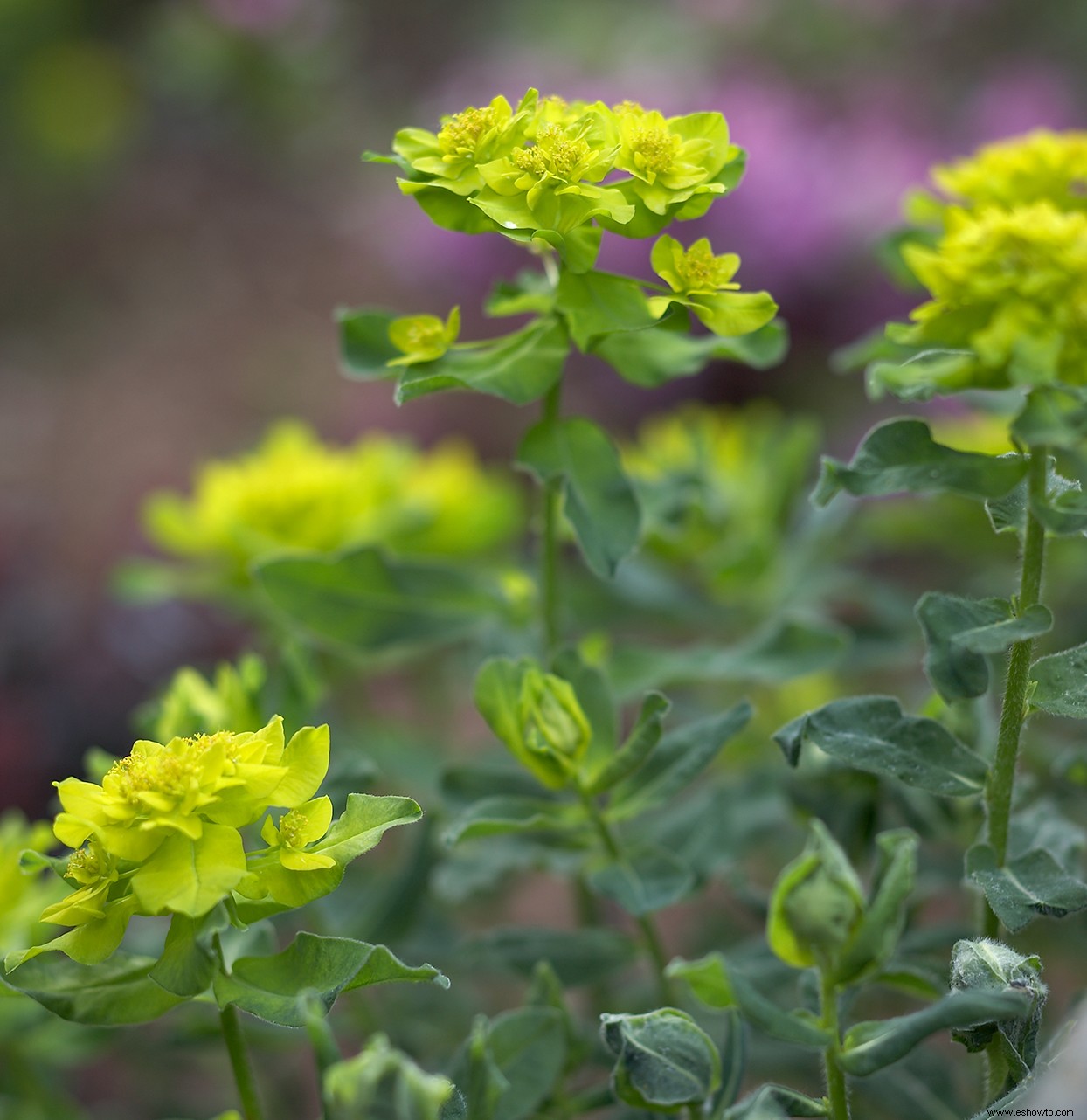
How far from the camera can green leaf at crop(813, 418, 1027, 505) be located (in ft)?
1.63

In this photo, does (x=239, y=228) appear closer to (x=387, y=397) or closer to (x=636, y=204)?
(x=387, y=397)

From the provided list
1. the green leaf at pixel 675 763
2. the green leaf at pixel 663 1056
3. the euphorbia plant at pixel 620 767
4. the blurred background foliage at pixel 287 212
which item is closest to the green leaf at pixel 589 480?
the euphorbia plant at pixel 620 767

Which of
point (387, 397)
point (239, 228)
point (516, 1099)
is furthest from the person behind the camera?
point (239, 228)

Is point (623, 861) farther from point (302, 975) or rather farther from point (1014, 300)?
point (1014, 300)

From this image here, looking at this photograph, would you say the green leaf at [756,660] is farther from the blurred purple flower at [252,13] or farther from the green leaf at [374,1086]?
the blurred purple flower at [252,13]

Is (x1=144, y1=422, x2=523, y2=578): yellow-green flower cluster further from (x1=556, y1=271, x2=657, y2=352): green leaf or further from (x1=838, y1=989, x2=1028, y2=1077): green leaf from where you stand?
(x1=838, y1=989, x2=1028, y2=1077): green leaf

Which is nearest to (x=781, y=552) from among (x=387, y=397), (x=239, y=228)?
(x=387, y=397)

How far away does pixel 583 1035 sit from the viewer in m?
0.66

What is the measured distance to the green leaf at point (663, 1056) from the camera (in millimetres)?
495

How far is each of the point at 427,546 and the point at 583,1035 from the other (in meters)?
0.45

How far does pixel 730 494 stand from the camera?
964 millimetres

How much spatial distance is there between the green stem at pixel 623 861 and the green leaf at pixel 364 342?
25 cm

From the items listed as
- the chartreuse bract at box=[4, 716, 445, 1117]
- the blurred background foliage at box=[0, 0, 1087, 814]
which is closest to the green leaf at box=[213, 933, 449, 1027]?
the chartreuse bract at box=[4, 716, 445, 1117]

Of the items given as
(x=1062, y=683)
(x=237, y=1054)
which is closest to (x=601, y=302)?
(x=1062, y=683)
